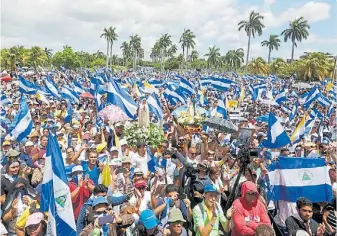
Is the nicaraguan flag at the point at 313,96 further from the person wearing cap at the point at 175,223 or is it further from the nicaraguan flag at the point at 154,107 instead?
the person wearing cap at the point at 175,223

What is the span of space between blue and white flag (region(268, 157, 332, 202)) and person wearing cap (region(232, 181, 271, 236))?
1.66m

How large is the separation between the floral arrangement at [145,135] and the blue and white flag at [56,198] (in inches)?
209

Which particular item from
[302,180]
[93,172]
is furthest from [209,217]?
[93,172]

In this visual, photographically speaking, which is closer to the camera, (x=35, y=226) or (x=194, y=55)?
(x=35, y=226)

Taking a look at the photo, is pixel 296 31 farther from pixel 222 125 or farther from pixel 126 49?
pixel 222 125

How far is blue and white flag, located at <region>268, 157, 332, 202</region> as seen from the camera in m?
6.00

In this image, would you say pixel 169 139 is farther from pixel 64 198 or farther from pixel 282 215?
pixel 64 198

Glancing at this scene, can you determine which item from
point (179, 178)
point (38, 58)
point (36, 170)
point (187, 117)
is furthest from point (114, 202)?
point (38, 58)

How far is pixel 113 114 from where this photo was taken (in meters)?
11.5

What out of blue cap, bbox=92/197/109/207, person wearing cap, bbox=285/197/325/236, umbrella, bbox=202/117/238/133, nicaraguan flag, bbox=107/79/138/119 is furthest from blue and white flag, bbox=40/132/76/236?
nicaraguan flag, bbox=107/79/138/119

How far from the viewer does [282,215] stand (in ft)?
19.6

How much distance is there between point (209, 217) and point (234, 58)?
106 metres

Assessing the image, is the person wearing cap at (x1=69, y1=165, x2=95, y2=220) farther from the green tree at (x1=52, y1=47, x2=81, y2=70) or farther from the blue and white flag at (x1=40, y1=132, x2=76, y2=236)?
the green tree at (x1=52, y1=47, x2=81, y2=70)

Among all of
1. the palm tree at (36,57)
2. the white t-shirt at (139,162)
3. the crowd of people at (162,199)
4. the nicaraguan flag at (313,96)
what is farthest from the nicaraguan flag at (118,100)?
the palm tree at (36,57)
